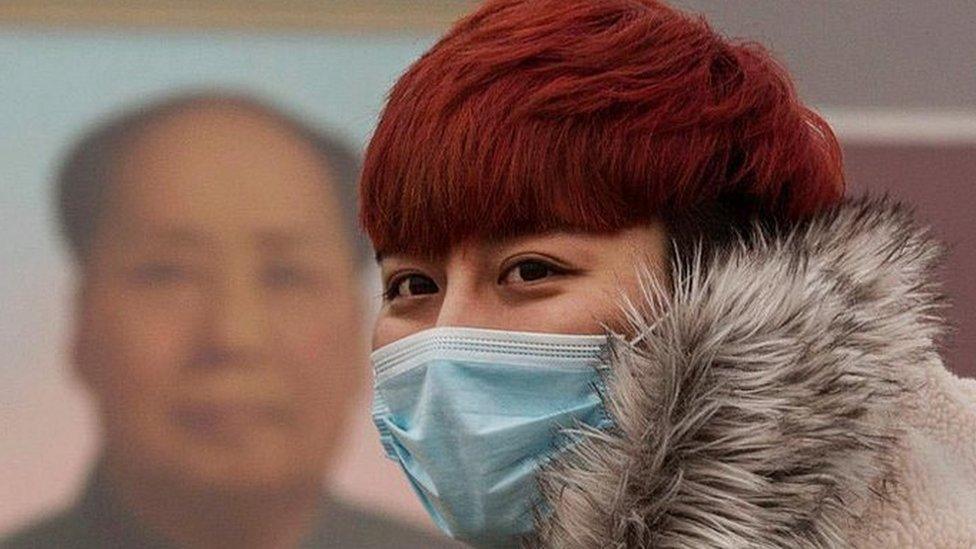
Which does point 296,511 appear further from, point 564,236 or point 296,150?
point 564,236

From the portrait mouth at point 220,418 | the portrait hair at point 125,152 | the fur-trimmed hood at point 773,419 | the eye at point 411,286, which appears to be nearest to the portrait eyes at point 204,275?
the portrait hair at point 125,152

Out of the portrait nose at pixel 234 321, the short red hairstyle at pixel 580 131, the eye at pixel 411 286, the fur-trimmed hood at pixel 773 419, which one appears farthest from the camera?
the portrait nose at pixel 234 321

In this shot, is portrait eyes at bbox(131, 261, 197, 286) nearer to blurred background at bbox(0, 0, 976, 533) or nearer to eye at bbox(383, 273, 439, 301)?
blurred background at bbox(0, 0, 976, 533)

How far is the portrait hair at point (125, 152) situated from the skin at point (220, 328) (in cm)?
1

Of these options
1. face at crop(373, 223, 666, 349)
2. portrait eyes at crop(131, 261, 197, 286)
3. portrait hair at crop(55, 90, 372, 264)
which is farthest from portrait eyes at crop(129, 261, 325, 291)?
face at crop(373, 223, 666, 349)

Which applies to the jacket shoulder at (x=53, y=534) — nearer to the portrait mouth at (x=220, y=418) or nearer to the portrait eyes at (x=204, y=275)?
the portrait mouth at (x=220, y=418)

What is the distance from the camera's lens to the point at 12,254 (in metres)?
2.88

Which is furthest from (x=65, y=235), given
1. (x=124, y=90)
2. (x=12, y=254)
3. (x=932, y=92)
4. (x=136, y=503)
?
(x=932, y=92)

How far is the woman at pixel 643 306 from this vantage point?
3.95ft

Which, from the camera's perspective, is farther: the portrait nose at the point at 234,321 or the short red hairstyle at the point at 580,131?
the portrait nose at the point at 234,321

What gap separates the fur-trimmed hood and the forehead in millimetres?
1679

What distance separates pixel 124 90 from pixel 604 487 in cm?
A: 193

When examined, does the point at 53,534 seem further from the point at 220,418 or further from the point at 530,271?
the point at 530,271

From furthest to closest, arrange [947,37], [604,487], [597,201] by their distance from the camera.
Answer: [947,37], [597,201], [604,487]
